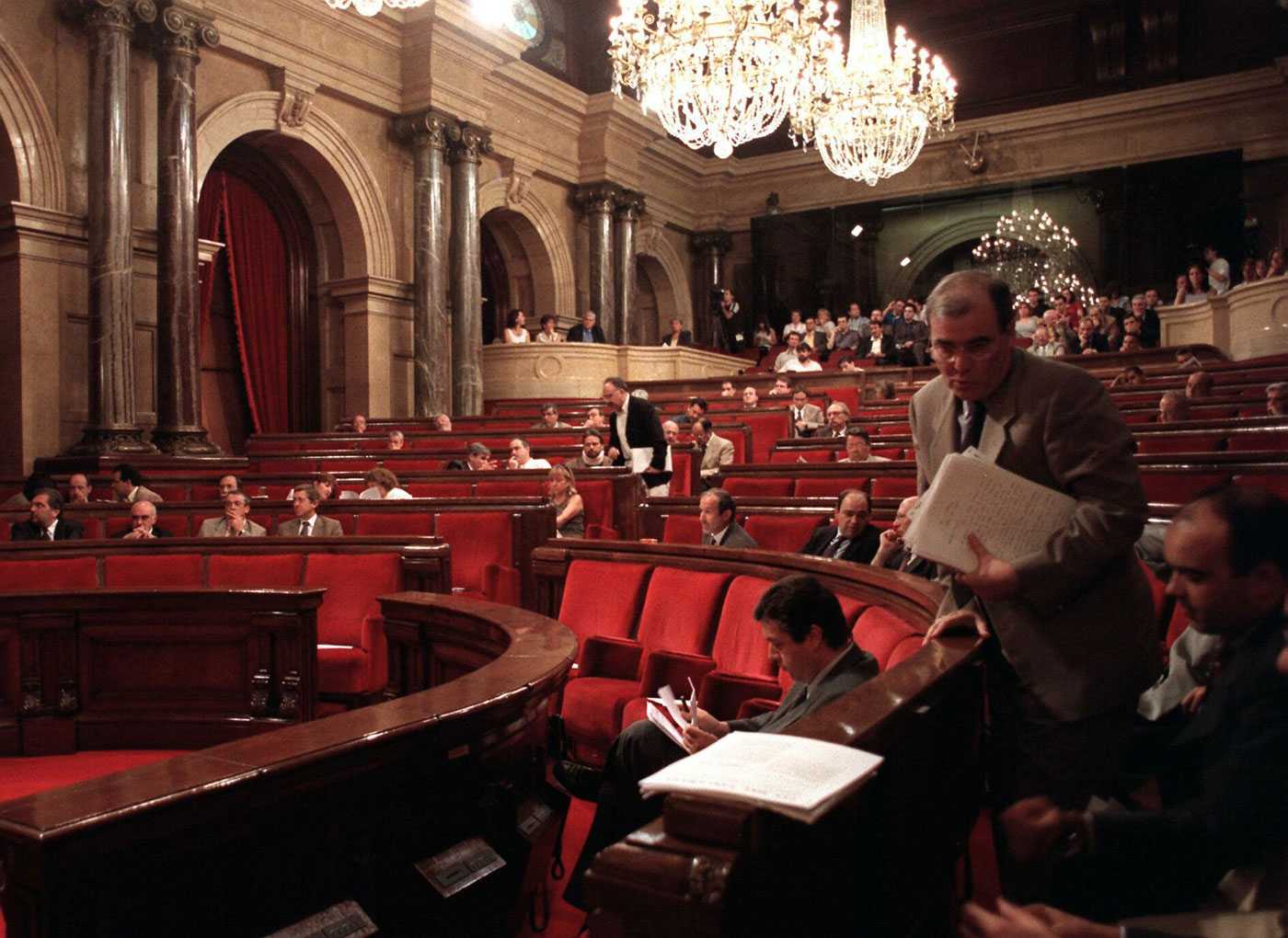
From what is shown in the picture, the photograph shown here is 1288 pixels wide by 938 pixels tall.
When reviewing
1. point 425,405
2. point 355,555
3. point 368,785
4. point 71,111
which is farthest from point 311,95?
point 368,785

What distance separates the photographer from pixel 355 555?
438 centimetres

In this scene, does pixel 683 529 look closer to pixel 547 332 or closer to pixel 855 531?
pixel 855 531

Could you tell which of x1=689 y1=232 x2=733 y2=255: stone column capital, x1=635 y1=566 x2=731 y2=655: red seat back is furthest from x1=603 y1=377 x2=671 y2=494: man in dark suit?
x1=689 y1=232 x2=733 y2=255: stone column capital

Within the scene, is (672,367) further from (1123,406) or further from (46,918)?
(46,918)

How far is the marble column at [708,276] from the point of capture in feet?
64.1

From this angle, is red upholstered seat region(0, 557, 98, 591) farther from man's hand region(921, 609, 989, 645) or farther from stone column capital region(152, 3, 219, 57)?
stone column capital region(152, 3, 219, 57)

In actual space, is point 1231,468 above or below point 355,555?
above

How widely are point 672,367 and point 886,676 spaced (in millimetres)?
13901

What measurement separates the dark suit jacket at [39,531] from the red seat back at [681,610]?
3.50 meters

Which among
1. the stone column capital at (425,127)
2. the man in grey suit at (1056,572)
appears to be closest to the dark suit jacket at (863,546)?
the man in grey suit at (1056,572)

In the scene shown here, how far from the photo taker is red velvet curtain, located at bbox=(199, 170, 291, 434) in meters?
11.6

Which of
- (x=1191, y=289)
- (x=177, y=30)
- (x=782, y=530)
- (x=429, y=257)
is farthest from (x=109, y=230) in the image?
(x=1191, y=289)

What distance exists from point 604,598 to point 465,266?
32.7 feet

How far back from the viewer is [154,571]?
176 inches
